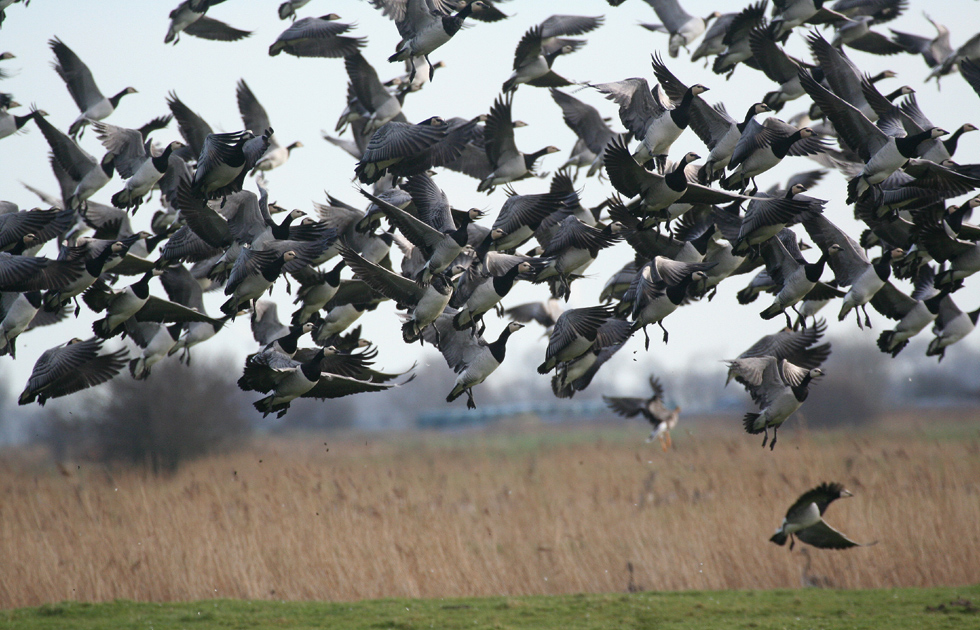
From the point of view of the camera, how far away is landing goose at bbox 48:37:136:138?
888 centimetres

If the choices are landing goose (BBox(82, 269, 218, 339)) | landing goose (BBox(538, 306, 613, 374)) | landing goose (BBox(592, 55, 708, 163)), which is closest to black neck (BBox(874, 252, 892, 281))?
landing goose (BBox(592, 55, 708, 163))

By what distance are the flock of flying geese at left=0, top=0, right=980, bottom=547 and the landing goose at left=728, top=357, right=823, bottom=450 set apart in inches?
0.7

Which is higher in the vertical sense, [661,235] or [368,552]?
[661,235]

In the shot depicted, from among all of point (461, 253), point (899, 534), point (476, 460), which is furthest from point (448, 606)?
point (476, 460)

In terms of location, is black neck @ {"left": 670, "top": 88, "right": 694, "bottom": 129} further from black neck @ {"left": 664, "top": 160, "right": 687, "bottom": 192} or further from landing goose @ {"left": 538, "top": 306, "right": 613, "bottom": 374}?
landing goose @ {"left": 538, "top": 306, "right": 613, "bottom": 374}

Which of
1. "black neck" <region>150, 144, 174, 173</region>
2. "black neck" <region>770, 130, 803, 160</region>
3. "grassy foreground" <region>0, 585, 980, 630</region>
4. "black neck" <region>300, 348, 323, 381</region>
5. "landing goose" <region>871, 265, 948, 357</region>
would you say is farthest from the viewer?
"grassy foreground" <region>0, 585, 980, 630</region>

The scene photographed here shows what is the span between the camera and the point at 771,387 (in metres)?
6.39

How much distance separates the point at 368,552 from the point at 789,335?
225 inches

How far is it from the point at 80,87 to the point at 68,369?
375cm

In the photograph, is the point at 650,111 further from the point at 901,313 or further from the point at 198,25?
the point at 198,25

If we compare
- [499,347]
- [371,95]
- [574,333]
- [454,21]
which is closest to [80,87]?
[371,95]

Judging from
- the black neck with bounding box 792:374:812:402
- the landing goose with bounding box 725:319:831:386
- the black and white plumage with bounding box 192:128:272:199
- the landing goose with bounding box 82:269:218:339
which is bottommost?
the black neck with bounding box 792:374:812:402

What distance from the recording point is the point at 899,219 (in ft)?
20.2

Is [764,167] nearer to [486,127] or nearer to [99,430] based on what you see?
[486,127]
